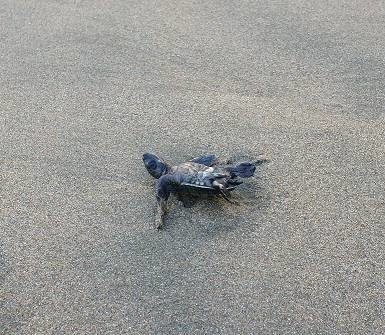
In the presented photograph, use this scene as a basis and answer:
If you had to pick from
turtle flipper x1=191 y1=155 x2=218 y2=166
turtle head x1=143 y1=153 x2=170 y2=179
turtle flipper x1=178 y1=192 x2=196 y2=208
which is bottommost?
turtle flipper x1=178 y1=192 x2=196 y2=208

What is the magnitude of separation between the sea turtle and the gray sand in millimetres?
70

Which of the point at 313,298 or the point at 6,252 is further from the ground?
the point at 313,298

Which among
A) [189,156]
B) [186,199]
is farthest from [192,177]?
[189,156]

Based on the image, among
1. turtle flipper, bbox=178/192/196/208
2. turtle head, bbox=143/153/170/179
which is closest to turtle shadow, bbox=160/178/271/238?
turtle flipper, bbox=178/192/196/208

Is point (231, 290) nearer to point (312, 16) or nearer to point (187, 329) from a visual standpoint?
point (187, 329)

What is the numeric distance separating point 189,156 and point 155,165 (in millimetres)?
230

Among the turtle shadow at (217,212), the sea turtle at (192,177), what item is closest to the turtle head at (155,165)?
the sea turtle at (192,177)

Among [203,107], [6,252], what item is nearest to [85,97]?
[203,107]

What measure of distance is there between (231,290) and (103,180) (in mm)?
806

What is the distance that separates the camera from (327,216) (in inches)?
89.6

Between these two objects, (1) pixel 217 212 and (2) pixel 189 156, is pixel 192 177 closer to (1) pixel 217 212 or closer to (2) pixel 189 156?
(1) pixel 217 212

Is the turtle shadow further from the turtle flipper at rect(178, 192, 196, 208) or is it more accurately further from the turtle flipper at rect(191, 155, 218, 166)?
the turtle flipper at rect(191, 155, 218, 166)

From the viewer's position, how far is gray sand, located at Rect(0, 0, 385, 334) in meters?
1.96

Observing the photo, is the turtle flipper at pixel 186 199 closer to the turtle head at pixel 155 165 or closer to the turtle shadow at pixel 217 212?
the turtle shadow at pixel 217 212
